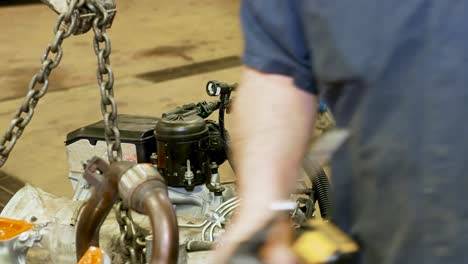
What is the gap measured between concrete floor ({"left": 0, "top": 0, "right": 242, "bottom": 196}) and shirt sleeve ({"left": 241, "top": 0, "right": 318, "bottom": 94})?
2319mm

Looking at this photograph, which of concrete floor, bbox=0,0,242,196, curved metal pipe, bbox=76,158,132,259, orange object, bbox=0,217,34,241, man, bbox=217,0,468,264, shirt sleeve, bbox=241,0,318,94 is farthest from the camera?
concrete floor, bbox=0,0,242,196

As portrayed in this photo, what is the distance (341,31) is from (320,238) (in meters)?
0.22

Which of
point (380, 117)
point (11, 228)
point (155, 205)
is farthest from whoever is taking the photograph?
point (11, 228)

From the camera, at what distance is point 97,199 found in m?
1.15

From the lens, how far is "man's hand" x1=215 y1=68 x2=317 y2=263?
854 mm

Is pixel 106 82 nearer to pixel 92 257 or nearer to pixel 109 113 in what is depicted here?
pixel 109 113

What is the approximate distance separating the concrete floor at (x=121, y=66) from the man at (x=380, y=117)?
233cm

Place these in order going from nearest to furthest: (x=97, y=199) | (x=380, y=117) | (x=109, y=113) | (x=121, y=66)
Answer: (x=380, y=117), (x=97, y=199), (x=109, y=113), (x=121, y=66)

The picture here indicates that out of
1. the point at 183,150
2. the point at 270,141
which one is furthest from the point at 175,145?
the point at 270,141

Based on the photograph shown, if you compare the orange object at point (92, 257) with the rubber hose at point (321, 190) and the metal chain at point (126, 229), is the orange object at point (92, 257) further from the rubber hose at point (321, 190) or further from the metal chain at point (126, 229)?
the rubber hose at point (321, 190)

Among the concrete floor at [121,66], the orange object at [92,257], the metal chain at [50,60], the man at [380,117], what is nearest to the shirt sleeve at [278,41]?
the man at [380,117]

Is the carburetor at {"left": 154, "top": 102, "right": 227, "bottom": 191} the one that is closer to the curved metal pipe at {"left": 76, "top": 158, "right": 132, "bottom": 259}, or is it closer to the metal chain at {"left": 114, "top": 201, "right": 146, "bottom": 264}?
the metal chain at {"left": 114, "top": 201, "right": 146, "bottom": 264}

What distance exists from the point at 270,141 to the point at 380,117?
0.17m

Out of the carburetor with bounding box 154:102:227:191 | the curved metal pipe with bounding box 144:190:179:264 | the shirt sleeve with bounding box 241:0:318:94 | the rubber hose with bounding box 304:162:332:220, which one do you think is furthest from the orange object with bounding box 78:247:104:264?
the rubber hose with bounding box 304:162:332:220
